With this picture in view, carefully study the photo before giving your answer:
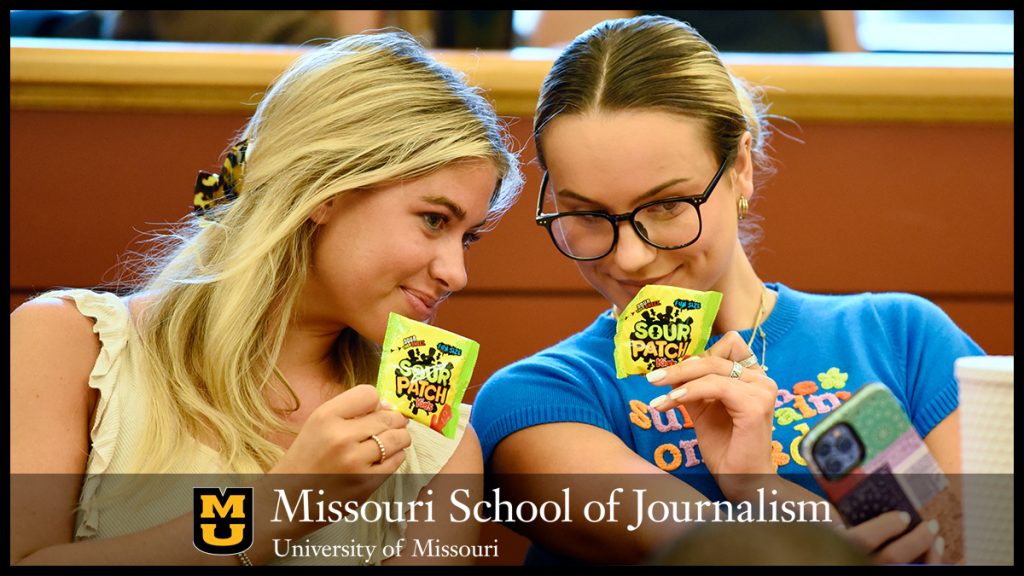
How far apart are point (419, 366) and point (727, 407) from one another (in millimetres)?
403

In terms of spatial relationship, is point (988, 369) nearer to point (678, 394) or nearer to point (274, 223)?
point (678, 394)

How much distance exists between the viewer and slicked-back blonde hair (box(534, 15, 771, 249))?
5.11 ft

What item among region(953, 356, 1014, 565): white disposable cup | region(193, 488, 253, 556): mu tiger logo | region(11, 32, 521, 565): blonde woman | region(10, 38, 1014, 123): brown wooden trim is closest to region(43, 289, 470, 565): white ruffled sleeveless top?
region(11, 32, 521, 565): blonde woman

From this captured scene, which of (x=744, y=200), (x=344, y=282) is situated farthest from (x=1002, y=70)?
(x=344, y=282)

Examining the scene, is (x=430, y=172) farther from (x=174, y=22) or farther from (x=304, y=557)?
(x=174, y=22)

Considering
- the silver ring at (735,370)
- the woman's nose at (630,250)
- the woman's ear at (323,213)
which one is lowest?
the silver ring at (735,370)

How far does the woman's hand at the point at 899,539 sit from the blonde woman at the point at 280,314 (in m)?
0.60

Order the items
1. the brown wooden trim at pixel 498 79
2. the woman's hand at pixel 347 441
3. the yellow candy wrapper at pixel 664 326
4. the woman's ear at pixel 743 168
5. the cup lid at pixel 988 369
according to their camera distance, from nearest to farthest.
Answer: the cup lid at pixel 988 369, the woman's hand at pixel 347 441, the yellow candy wrapper at pixel 664 326, the woman's ear at pixel 743 168, the brown wooden trim at pixel 498 79

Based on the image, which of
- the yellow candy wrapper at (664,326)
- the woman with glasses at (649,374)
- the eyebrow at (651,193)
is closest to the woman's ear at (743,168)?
the woman with glasses at (649,374)

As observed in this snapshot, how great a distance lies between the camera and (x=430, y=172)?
1.50 m

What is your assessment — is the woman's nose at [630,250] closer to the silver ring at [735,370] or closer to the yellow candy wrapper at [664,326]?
the yellow candy wrapper at [664,326]

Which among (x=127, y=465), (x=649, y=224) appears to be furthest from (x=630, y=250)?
(x=127, y=465)

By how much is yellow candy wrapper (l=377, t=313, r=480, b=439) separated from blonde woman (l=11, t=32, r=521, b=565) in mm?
142

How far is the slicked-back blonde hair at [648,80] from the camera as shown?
156cm
